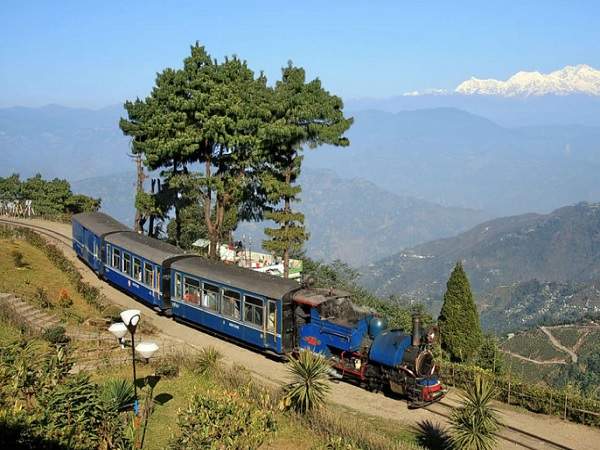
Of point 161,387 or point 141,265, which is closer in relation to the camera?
point 161,387

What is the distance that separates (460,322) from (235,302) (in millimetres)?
12367

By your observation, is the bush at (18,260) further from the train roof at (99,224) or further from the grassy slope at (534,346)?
the grassy slope at (534,346)

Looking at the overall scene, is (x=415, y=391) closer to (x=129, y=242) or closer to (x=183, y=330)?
(x=183, y=330)

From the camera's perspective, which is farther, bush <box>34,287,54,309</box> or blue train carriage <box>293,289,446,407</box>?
bush <box>34,287,54,309</box>

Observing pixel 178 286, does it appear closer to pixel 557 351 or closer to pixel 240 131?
pixel 240 131

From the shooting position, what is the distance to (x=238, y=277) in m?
25.0

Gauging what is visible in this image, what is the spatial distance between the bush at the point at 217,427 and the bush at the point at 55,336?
29.0ft

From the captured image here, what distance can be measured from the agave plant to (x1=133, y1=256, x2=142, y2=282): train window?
12514 millimetres

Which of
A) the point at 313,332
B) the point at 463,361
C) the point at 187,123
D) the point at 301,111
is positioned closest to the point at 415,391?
the point at 313,332

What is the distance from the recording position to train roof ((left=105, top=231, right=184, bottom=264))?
29.3 metres

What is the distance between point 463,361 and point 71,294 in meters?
20.1

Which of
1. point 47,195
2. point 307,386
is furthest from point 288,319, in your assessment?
point 47,195

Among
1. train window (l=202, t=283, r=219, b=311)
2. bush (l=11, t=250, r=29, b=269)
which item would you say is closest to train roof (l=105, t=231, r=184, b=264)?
train window (l=202, t=283, r=219, b=311)

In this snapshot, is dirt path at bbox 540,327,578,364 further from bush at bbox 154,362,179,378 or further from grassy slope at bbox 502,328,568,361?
bush at bbox 154,362,179,378
